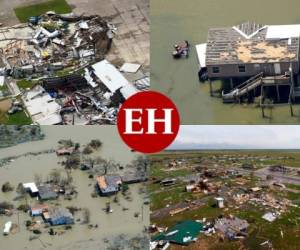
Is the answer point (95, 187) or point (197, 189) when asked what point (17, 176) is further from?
point (197, 189)


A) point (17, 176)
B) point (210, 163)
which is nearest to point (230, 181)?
point (210, 163)

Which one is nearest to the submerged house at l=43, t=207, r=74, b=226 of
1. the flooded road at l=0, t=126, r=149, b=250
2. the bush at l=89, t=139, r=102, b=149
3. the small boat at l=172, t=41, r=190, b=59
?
the flooded road at l=0, t=126, r=149, b=250

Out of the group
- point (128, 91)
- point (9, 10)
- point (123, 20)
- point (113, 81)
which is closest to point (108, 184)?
point (128, 91)

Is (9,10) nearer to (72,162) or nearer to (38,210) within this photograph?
(72,162)

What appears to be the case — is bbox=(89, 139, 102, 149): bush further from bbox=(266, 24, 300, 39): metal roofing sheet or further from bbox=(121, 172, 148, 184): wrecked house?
bbox=(266, 24, 300, 39): metal roofing sheet

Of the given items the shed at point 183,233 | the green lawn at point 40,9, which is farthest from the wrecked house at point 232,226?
the green lawn at point 40,9

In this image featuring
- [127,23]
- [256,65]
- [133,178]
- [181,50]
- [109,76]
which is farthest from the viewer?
[127,23]

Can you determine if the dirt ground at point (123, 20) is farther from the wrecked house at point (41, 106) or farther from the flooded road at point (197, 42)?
the wrecked house at point (41, 106)
